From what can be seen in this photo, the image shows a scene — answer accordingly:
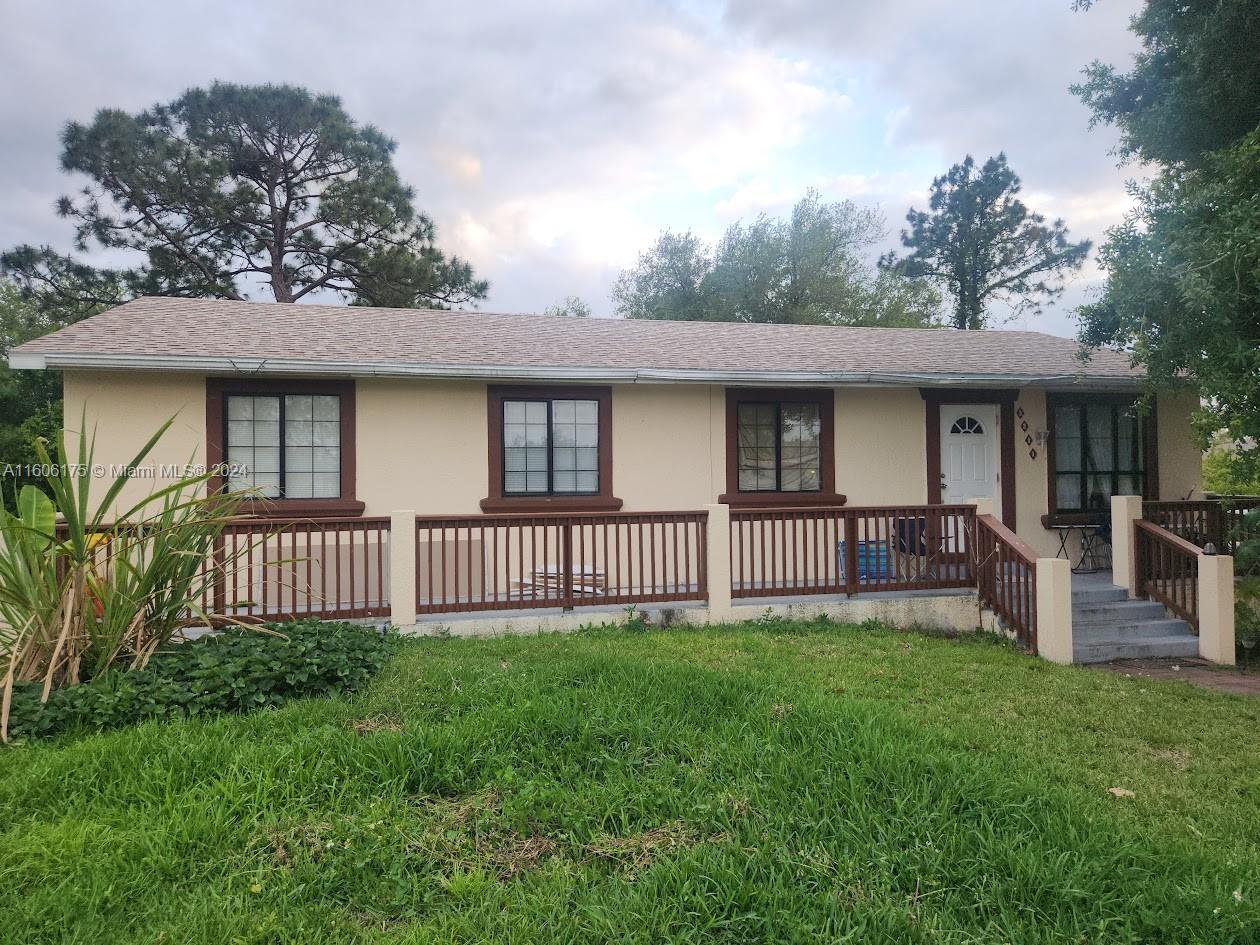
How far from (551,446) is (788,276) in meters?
22.8

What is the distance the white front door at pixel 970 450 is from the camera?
10.4 m

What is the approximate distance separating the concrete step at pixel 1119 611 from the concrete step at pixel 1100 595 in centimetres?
23

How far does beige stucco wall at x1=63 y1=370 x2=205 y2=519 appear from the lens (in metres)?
7.94

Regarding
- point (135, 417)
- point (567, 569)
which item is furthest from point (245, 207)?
point (567, 569)

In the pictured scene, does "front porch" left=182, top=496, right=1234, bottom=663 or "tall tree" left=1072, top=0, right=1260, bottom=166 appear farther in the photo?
"tall tree" left=1072, top=0, right=1260, bottom=166

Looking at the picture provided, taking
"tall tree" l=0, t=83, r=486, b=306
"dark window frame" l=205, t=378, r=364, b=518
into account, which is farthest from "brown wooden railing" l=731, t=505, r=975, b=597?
"tall tree" l=0, t=83, r=486, b=306

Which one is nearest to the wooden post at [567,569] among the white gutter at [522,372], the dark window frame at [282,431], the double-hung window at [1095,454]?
the white gutter at [522,372]

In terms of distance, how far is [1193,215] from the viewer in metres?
7.16

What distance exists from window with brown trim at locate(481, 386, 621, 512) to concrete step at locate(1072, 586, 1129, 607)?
18.6ft

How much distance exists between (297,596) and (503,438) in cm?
306

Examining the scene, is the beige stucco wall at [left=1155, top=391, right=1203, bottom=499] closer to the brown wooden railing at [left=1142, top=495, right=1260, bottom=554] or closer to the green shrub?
the brown wooden railing at [left=1142, top=495, right=1260, bottom=554]

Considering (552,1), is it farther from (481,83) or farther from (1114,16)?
(1114,16)

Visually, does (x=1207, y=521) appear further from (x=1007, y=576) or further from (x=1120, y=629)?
(x=1007, y=576)

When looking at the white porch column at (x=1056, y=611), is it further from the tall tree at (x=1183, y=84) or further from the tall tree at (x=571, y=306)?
the tall tree at (x=571, y=306)
